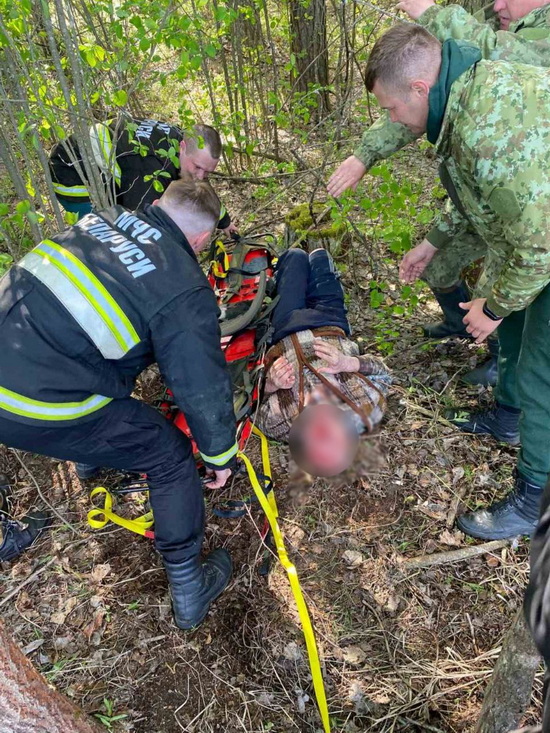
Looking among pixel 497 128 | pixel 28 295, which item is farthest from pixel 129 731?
pixel 497 128

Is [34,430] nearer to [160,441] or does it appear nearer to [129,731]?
[160,441]

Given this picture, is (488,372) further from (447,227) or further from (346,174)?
(346,174)

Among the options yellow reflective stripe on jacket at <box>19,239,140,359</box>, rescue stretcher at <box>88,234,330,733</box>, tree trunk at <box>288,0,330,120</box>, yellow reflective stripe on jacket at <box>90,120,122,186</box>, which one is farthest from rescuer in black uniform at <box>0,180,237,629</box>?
tree trunk at <box>288,0,330,120</box>

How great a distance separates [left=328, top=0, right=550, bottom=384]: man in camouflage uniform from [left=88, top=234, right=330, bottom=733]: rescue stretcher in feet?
3.05

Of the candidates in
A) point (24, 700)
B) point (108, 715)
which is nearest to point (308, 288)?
point (108, 715)

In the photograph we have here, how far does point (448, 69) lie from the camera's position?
6.73 feet

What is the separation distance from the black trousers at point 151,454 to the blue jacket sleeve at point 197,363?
228mm

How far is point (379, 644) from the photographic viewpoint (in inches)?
96.3

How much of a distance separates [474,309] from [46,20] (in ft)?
7.77

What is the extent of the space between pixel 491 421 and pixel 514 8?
8.01 ft

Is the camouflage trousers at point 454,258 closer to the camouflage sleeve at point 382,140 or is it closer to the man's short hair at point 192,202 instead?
the camouflage sleeve at point 382,140

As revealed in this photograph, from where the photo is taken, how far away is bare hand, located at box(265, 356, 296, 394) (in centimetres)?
265

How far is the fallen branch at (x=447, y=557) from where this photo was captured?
8.82 feet

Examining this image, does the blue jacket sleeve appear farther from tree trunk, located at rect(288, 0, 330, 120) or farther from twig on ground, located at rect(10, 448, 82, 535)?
tree trunk, located at rect(288, 0, 330, 120)
